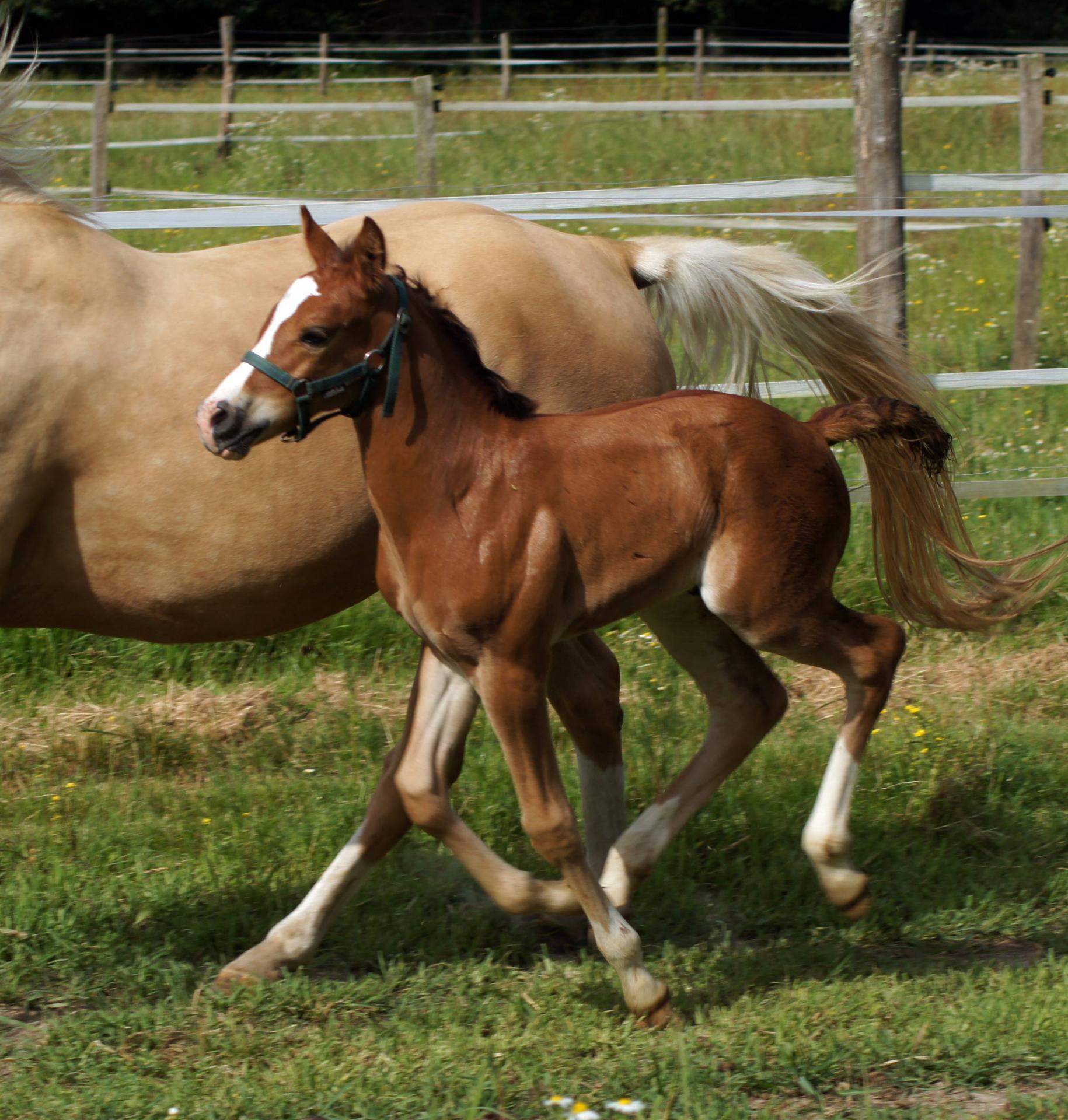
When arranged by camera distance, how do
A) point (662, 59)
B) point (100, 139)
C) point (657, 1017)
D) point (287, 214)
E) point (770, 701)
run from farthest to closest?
point (662, 59), point (100, 139), point (287, 214), point (770, 701), point (657, 1017)

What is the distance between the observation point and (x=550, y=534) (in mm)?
2943

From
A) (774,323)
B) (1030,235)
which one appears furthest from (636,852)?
(1030,235)

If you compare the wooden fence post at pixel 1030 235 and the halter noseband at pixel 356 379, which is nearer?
the halter noseband at pixel 356 379

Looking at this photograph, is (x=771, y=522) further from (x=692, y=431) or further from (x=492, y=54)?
(x=492, y=54)

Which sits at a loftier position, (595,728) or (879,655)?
(879,655)

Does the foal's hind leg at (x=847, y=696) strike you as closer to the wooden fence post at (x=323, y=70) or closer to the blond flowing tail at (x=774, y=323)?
the blond flowing tail at (x=774, y=323)

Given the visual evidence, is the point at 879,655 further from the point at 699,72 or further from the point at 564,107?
the point at 699,72

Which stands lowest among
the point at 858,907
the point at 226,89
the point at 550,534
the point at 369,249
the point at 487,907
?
the point at 487,907

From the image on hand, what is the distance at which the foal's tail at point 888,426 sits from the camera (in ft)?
11.0

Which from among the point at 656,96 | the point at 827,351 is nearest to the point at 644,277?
the point at 827,351

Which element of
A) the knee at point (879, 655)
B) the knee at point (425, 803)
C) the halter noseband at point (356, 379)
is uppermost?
the halter noseband at point (356, 379)

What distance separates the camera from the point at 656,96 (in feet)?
75.8

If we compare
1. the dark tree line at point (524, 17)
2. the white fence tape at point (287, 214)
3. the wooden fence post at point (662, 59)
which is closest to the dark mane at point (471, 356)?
the white fence tape at point (287, 214)

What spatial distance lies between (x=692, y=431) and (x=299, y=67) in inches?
1043
